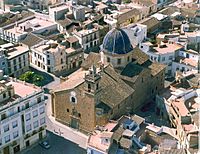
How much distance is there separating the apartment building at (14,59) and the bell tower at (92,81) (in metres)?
22.4

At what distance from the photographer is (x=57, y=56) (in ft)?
273

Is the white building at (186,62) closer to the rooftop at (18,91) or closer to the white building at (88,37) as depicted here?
the white building at (88,37)

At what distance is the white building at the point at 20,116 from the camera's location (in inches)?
2318

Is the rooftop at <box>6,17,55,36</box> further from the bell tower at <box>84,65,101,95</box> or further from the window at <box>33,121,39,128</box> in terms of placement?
the bell tower at <box>84,65,101,95</box>

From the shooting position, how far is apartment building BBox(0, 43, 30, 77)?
7994 cm

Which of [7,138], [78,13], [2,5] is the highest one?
[78,13]

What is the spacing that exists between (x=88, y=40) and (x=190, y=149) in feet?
138

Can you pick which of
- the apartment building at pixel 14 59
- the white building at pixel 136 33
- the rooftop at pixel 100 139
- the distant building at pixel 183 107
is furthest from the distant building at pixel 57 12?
the rooftop at pixel 100 139

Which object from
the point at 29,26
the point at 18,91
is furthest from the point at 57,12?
the point at 18,91

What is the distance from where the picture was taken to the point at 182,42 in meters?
87.5

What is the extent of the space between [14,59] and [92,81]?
23726mm

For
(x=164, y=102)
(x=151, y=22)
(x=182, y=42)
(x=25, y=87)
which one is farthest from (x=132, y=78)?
(x=151, y=22)

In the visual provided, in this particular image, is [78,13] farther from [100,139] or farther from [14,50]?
[100,139]

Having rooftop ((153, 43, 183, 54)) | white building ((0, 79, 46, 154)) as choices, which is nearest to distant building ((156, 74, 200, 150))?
rooftop ((153, 43, 183, 54))
